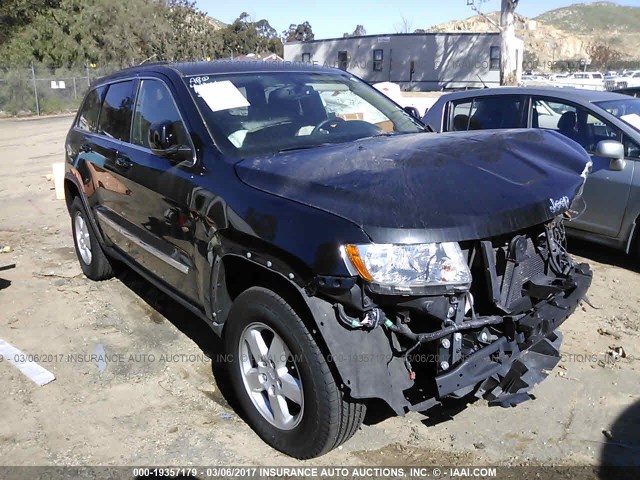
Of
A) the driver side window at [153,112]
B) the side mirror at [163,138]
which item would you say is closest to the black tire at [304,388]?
the side mirror at [163,138]

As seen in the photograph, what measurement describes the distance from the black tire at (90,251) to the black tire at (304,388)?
2843mm

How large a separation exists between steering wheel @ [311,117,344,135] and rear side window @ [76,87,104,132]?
7.80 feet

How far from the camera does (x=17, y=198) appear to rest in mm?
9898

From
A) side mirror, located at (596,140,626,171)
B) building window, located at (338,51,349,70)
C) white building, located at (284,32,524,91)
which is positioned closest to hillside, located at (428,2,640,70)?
white building, located at (284,32,524,91)

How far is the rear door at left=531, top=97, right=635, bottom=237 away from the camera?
18.0 ft

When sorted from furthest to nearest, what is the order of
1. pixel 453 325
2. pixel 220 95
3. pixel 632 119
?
pixel 632 119 → pixel 220 95 → pixel 453 325

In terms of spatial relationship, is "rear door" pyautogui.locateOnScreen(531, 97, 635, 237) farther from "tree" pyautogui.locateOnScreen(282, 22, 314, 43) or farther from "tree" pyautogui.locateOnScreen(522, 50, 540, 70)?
"tree" pyautogui.locateOnScreen(522, 50, 540, 70)

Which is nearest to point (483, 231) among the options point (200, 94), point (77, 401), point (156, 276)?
point (200, 94)

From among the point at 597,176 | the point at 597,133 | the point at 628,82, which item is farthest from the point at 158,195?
the point at 628,82

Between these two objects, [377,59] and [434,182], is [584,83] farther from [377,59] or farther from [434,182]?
[434,182]

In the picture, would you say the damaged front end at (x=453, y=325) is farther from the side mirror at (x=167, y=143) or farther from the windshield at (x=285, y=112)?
the side mirror at (x=167, y=143)

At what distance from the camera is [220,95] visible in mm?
3645

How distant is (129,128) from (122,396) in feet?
6.35

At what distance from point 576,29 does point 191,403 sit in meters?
171
